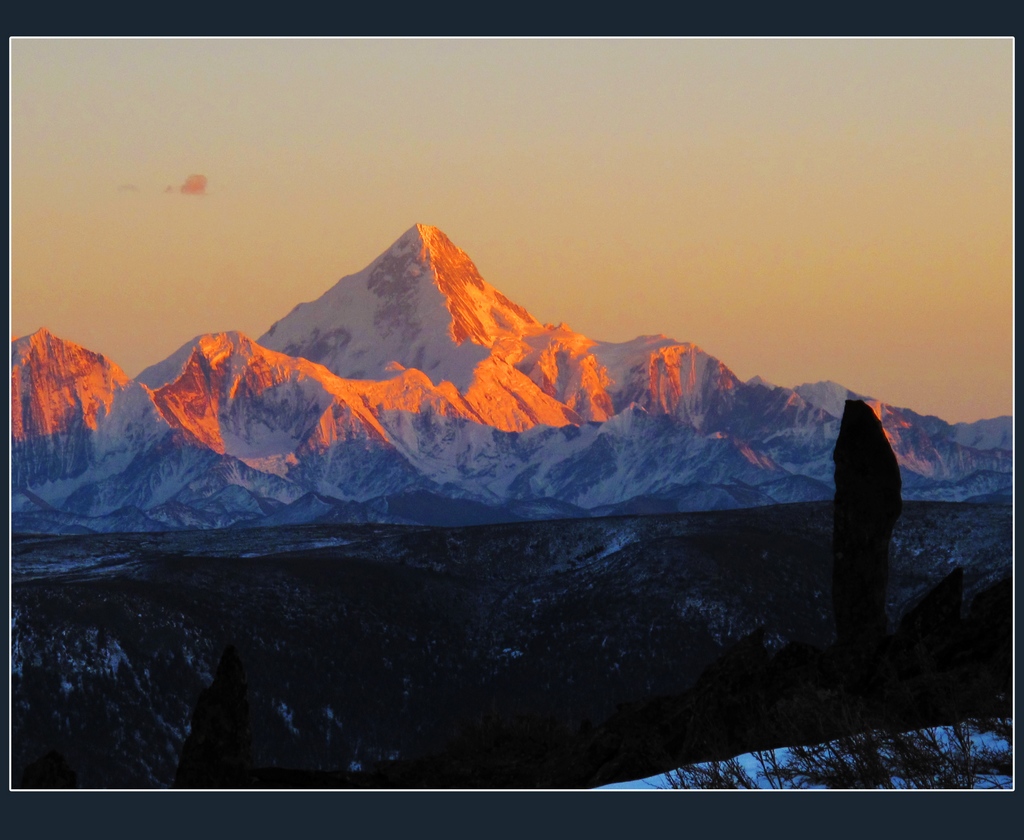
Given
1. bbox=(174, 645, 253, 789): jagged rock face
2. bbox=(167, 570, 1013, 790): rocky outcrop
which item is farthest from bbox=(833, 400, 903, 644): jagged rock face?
bbox=(174, 645, 253, 789): jagged rock face

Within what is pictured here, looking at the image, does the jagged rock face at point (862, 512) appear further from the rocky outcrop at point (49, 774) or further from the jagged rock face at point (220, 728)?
the rocky outcrop at point (49, 774)

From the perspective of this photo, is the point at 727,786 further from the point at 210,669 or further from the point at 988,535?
the point at 988,535

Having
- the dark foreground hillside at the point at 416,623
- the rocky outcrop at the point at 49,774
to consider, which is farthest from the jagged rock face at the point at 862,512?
the dark foreground hillside at the point at 416,623

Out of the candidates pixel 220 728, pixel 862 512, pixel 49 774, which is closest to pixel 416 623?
pixel 862 512

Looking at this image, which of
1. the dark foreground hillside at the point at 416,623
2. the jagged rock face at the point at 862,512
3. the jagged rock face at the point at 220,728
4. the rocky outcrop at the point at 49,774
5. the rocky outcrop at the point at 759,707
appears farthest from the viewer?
the dark foreground hillside at the point at 416,623

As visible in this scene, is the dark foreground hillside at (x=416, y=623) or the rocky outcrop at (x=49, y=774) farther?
the dark foreground hillside at (x=416, y=623)

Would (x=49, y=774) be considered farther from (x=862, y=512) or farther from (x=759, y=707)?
(x=862, y=512)

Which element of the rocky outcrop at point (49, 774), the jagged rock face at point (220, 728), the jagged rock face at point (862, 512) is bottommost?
the rocky outcrop at point (49, 774)

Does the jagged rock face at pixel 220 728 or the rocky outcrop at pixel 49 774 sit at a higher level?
the jagged rock face at pixel 220 728
